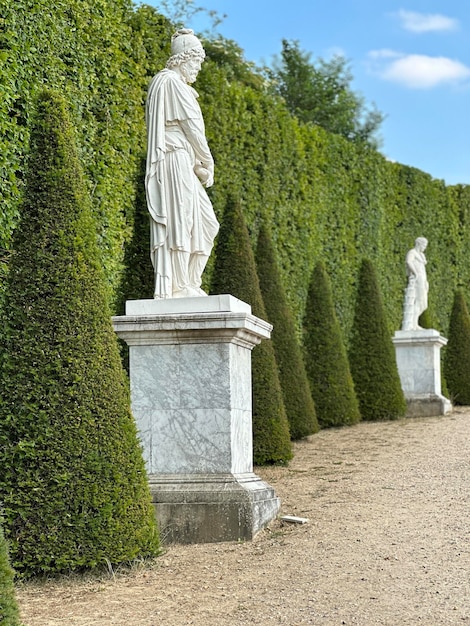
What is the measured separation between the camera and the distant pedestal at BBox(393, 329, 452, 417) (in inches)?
642

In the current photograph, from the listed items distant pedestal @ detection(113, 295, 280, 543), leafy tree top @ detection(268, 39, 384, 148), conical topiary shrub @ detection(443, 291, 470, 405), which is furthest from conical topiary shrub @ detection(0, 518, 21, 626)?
leafy tree top @ detection(268, 39, 384, 148)

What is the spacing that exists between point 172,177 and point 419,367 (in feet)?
Answer: 34.5

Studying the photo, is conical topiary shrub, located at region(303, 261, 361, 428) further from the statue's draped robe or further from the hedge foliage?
the statue's draped robe

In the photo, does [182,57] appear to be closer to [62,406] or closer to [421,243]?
[62,406]

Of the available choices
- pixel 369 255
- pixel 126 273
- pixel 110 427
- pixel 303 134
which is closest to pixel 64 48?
pixel 126 273

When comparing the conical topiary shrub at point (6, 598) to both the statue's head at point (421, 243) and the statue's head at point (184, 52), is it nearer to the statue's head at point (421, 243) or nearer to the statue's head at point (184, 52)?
the statue's head at point (184, 52)

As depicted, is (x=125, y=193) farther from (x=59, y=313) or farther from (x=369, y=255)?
(x=369, y=255)

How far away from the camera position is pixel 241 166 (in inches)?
528

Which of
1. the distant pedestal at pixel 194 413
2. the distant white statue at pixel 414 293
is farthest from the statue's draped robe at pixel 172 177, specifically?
the distant white statue at pixel 414 293

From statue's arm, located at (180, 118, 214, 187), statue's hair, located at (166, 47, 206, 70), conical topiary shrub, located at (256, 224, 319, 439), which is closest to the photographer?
statue's arm, located at (180, 118, 214, 187)

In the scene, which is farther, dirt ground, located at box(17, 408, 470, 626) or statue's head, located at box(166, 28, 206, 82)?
statue's head, located at box(166, 28, 206, 82)

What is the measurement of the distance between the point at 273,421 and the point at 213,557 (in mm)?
3850

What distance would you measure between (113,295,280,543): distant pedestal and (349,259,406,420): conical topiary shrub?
840 cm

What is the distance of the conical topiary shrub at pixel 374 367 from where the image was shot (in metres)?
15.1
